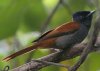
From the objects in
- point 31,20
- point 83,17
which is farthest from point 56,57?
point 83,17

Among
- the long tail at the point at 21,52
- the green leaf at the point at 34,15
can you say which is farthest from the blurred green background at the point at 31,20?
the long tail at the point at 21,52

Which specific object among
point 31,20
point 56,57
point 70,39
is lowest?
point 56,57

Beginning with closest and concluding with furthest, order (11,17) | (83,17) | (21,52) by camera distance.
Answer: (21,52) → (11,17) → (83,17)

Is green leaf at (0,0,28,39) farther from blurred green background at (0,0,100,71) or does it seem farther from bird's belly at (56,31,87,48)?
bird's belly at (56,31,87,48)

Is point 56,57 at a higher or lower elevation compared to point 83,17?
lower

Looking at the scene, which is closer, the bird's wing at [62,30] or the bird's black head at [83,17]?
the bird's wing at [62,30]

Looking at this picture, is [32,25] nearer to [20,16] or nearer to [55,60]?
[20,16]

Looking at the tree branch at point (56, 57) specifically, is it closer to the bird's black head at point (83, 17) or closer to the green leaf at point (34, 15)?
the green leaf at point (34, 15)

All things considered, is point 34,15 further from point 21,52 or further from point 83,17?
point 83,17
